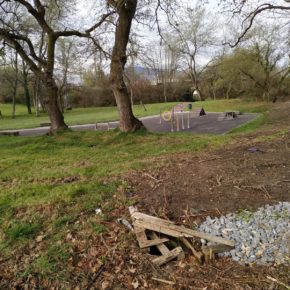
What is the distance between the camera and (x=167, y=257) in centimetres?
320

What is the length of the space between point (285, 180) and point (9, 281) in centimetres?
423

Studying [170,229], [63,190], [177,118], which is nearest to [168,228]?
[170,229]

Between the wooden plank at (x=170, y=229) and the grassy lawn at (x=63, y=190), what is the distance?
536 mm

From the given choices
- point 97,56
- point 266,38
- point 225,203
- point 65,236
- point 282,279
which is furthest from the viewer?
point 266,38

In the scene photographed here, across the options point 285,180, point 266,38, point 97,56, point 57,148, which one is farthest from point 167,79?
point 285,180

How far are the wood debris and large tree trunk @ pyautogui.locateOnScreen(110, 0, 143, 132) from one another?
702cm

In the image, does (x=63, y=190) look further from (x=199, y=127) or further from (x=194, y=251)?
(x=199, y=127)

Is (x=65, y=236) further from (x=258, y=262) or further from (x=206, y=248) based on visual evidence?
(x=258, y=262)

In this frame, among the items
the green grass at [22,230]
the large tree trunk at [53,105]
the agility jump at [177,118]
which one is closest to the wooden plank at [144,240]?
the green grass at [22,230]

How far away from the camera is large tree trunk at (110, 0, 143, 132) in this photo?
33.8 ft

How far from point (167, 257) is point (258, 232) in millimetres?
1171

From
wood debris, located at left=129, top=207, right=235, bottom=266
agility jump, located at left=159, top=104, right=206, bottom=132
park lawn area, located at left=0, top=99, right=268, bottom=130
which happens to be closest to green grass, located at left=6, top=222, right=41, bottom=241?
wood debris, located at left=129, top=207, right=235, bottom=266

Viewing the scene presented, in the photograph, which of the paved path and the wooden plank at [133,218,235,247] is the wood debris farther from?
the paved path

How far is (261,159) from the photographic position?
614cm
